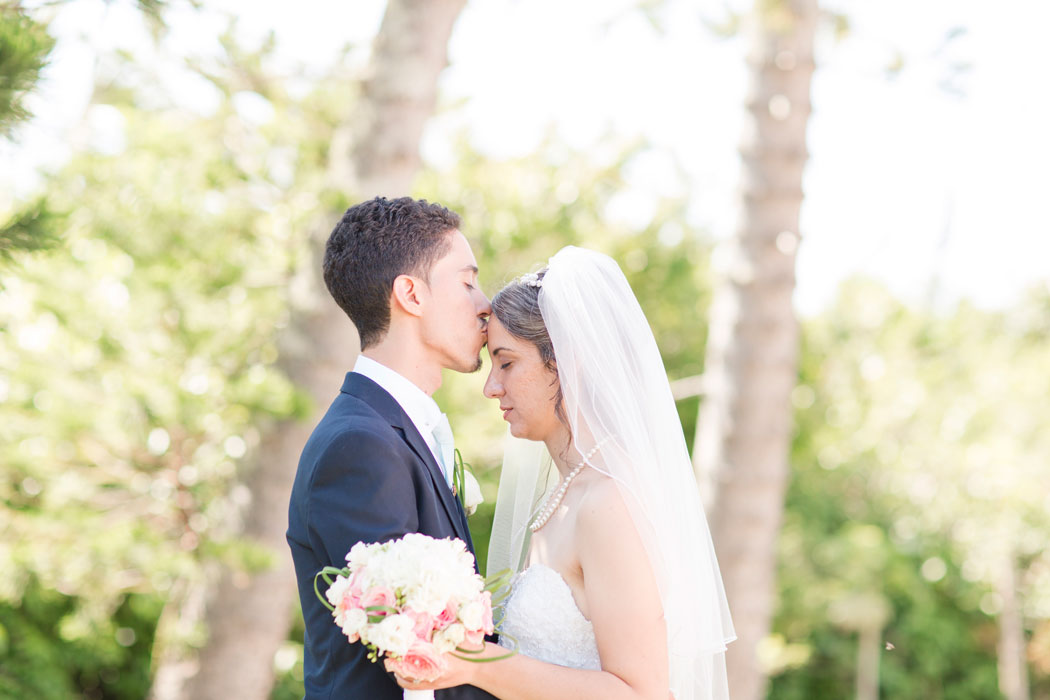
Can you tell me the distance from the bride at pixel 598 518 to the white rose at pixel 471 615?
0.23 meters

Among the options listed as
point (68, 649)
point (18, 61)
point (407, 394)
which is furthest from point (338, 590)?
point (68, 649)

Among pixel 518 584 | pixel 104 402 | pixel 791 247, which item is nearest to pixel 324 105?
pixel 104 402

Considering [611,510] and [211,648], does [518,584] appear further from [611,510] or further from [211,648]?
[211,648]

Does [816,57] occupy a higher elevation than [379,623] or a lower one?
higher

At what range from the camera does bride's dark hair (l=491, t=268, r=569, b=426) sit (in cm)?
288

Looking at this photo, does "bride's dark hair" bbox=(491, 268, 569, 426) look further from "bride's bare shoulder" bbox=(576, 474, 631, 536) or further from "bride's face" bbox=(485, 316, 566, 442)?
"bride's bare shoulder" bbox=(576, 474, 631, 536)

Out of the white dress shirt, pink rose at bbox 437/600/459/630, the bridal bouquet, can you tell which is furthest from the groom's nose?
pink rose at bbox 437/600/459/630

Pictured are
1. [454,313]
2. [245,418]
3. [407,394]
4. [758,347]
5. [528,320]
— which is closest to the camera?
[407,394]

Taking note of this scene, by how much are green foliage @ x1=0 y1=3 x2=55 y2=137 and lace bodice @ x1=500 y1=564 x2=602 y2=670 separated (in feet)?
6.50

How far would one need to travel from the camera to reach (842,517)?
1518 centimetres

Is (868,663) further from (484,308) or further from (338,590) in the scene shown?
(338,590)

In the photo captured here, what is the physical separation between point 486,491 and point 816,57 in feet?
15.7

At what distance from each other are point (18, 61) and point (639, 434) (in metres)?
2.00

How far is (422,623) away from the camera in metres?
2.02
